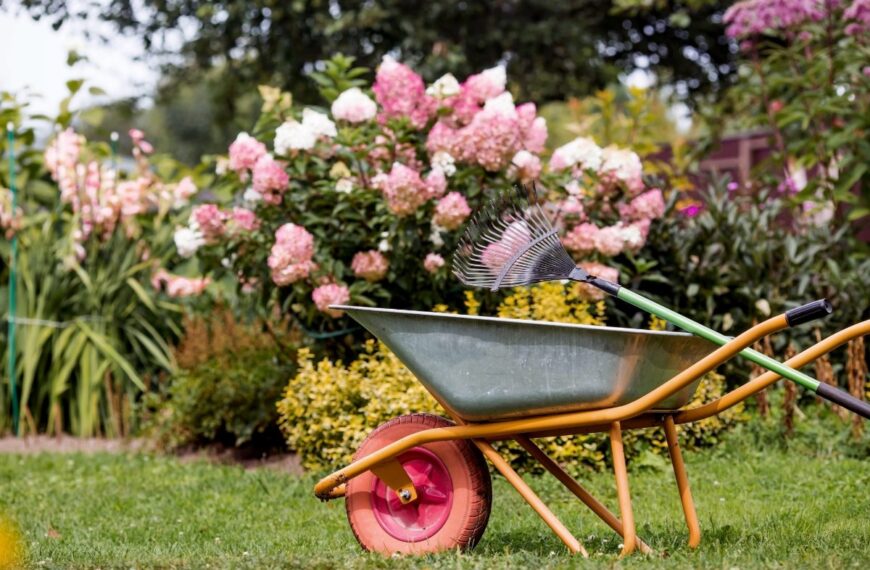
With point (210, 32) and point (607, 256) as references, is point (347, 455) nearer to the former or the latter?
point (607, 256)

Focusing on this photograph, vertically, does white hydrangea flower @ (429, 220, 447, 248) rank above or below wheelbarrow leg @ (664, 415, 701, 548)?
above

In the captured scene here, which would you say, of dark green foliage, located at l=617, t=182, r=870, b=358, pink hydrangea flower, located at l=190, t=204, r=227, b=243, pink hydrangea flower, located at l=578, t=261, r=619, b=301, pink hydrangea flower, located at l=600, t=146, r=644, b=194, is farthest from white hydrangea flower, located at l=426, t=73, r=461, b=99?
dark green foliage, located at l=617, t=182, r=870, b=358

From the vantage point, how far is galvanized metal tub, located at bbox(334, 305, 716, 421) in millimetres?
2777

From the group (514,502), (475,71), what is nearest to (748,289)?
(514,502)

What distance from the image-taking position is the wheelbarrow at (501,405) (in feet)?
9.09

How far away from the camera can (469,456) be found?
3.03 metres

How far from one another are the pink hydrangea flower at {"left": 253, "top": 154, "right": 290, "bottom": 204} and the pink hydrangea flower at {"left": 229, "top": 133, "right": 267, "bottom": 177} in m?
0.10

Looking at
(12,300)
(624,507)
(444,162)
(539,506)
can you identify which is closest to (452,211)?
(444,162)

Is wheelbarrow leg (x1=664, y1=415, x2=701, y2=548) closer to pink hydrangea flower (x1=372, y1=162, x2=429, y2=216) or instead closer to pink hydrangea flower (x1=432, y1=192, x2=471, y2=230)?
pink hydrangea flower (x1=432, y1=192, x2=471, y2=230)

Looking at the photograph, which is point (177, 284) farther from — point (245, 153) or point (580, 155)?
point (580, 155)

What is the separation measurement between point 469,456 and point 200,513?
1573 mm

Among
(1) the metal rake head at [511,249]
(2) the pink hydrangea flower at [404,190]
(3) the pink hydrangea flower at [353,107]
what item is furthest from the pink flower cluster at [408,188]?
(1) the metal rake head at [511,249]

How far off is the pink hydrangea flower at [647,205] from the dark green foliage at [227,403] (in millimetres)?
1830

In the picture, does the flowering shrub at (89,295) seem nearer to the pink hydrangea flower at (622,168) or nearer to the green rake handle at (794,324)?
the pink hydrangea flower at (622,168)
